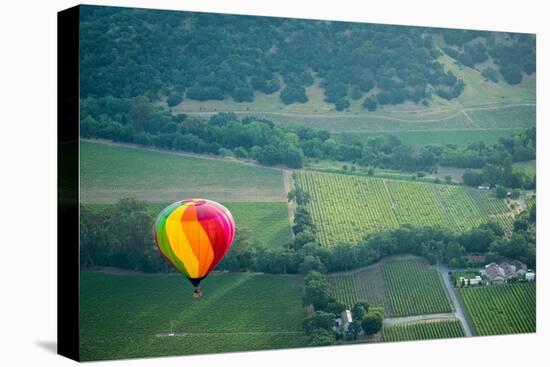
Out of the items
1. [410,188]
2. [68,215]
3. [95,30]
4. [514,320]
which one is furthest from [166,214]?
[514,320]

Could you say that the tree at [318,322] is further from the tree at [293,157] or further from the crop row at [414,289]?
the tree at [293,157]

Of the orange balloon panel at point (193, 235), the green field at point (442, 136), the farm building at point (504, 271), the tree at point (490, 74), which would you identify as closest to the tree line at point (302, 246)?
A: the farm building at point (504, 271)

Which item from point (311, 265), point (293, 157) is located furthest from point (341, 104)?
point (311, 265)

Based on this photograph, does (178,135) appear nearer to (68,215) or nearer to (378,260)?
(68,215)

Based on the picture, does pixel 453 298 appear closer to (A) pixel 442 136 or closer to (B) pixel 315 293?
(B) pixel 315 293

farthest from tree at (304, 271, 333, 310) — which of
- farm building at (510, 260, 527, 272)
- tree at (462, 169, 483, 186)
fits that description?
farm building at (510, 260, 527, 272)

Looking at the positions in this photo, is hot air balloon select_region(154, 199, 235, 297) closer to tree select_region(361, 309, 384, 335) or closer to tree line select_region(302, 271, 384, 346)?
tree line select_region(302, 271, 384, 346)
